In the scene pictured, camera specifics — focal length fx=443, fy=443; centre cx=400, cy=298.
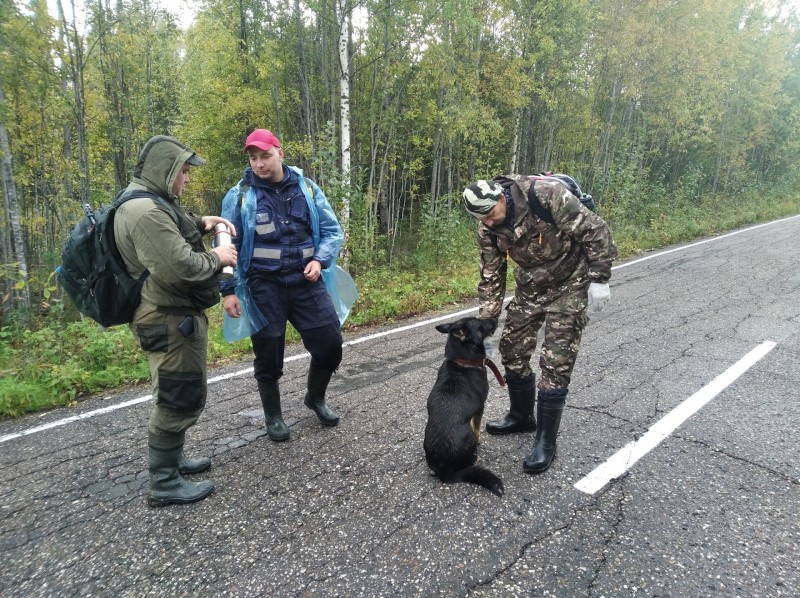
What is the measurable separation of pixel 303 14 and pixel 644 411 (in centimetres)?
1196

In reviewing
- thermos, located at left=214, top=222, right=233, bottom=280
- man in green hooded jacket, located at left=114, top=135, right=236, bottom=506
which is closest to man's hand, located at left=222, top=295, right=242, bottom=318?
man in green hooded jacket, located at left=114, top=135, right=236, bottom=506

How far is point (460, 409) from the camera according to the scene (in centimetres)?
288

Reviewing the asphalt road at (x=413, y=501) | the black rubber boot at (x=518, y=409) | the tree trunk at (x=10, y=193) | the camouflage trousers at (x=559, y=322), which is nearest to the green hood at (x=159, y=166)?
the asphalt road at (x=413, y=501)

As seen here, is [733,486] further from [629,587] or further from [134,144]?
[134,144]

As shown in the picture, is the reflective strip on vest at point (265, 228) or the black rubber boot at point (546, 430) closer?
the black rubber boot at point (546, 430)

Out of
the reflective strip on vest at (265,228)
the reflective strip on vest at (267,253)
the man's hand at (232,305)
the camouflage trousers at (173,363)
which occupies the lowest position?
the camouflage trousers at (173,363)

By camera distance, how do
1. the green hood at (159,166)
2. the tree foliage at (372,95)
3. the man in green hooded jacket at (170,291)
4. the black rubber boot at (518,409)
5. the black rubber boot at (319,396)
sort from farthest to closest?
the tree foliage at (372,95) → the black rubber boot at (319,396) → the black rubber boot at (518,409) → the green hood at (159,166) → the man in green hooded jacket at (170,291)

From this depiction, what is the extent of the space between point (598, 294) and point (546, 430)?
97 cm

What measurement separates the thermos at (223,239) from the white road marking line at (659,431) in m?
2.54

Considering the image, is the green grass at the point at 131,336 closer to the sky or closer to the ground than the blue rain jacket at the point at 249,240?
closer to the ground

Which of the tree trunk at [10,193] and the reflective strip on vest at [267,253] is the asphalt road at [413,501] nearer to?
the reflective strip on vest at [267,253]

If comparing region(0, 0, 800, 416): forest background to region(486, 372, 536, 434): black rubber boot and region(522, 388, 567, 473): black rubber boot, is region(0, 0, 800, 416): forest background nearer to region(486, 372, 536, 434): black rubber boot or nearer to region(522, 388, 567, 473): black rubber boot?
region(486, 372, 536, 434): black rubber boot

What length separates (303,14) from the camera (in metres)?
11.2

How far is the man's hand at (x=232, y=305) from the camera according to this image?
3125 millimetres
